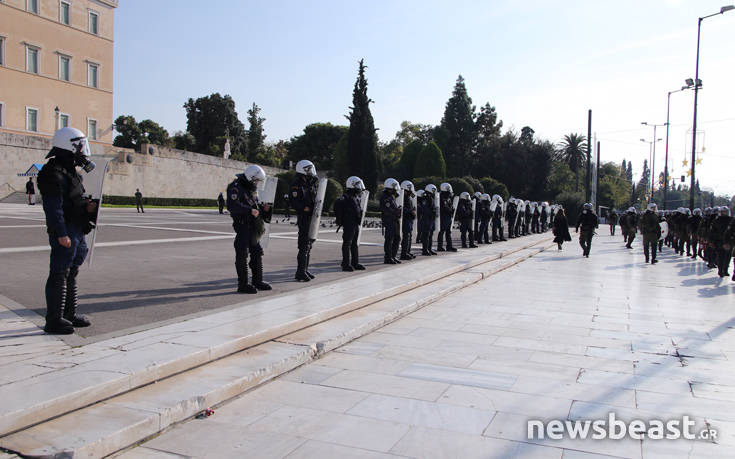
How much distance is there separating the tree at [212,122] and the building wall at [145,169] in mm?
20995

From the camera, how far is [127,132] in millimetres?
70250

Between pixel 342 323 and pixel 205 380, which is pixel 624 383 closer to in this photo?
pixel 342 323

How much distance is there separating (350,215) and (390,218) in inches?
74.2

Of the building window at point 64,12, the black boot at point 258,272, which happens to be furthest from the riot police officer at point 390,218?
the building window at point 64,12

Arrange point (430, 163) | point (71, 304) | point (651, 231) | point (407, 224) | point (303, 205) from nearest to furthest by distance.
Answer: point (71, 304), point (303, 205), point (407, 224), point (651, 231), point (430, 163)

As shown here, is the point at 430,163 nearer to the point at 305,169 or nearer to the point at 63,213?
the point at 305,169

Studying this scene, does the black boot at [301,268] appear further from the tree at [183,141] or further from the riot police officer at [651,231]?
the tree at [183,141]

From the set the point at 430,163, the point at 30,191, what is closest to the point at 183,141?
the point at 430,163

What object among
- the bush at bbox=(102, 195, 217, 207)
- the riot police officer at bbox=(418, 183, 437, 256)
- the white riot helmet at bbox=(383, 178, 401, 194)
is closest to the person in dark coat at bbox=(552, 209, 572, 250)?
the riot police officer at bbox=(418, 183, 437, 256)

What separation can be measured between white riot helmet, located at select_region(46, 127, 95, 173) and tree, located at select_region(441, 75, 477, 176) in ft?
249

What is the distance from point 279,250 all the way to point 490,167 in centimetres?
6000

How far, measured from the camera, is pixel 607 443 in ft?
11.7

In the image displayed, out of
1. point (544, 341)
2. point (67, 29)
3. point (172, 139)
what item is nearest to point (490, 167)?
point (172, 139)

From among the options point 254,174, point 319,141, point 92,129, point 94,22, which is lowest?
point 254,174
